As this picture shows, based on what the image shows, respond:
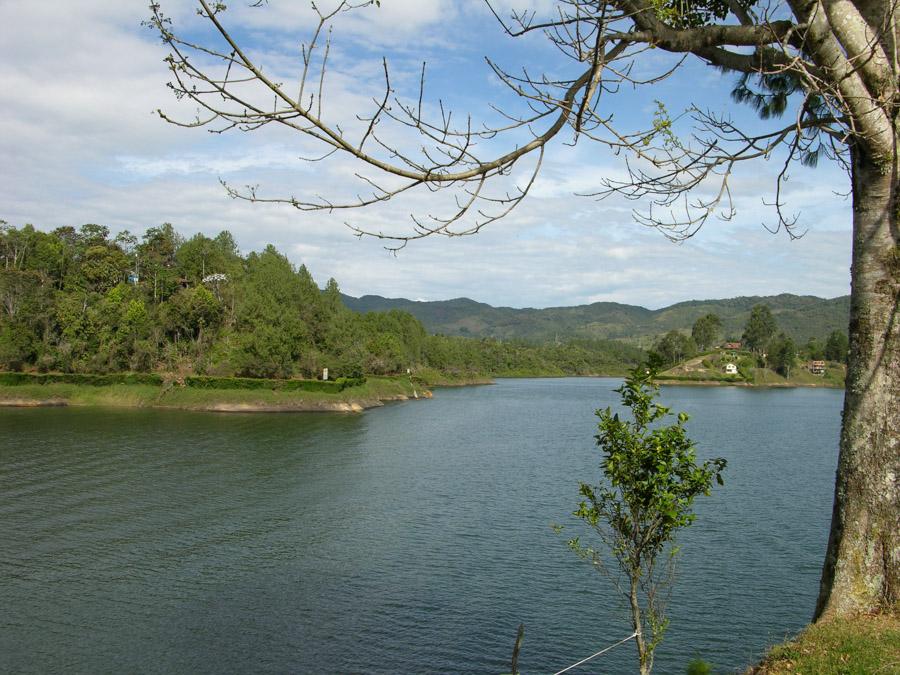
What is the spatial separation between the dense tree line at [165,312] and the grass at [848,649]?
65.2 m

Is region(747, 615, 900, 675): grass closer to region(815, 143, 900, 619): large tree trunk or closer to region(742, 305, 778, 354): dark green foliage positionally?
region(815, 143, 900, 619): large tree trunk

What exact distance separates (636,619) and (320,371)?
217 ft

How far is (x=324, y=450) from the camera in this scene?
39.1 metres

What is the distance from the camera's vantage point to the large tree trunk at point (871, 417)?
21.1 feet

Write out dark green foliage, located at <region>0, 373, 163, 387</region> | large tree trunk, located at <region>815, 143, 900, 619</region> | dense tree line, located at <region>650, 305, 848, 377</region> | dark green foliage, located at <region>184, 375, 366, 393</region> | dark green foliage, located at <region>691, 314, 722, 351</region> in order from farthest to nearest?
A: dark green foliage, located at <region>691, 314, 722, 351</region>
dense tree line, located at <region>650, 305, 848, 377</region>
dark green foliage, located at <region>0, 373, 163, 387</region>
dark green foliage, located at <region>184, 375, 366, 393</region>
large tree trunk, located at <region>815, 143, 900, 619</region>

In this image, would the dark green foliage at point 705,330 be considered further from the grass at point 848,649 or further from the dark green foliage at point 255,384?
the grass at point 848,649

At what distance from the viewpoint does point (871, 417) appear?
6531 millimetres

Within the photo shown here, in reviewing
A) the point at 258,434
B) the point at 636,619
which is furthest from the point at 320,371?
the point at 636,619

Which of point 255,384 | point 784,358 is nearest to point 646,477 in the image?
point 255,384

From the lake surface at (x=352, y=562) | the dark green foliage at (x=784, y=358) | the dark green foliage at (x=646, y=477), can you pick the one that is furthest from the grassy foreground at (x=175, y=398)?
the dark green foliage at (x=784, y=358)

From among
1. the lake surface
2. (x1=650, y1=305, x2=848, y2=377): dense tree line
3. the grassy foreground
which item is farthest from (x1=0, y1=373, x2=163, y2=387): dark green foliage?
(x1=650, y1=305, x2=848, y2=377): dense tree line

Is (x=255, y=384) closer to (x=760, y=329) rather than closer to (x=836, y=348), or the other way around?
(x=760, y=329)

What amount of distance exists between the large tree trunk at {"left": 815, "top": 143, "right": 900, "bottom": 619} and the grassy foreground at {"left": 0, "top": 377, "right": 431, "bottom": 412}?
58.6 metres

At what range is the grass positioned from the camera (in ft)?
20.2
